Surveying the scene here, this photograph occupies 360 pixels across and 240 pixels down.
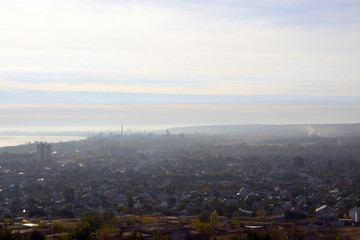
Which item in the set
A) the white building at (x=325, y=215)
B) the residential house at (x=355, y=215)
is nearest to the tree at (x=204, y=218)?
the white building at (x=325, y=215)

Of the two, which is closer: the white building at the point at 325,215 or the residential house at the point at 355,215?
the residential house at the point at 355,215

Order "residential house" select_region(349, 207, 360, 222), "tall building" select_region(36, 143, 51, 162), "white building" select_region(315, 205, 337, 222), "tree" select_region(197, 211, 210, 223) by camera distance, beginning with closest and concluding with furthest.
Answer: "tree" select_region(197, 211, 210, 223) → "residential house" select_region(349, 207, 360, 222) → "white building" select_region(315, 205, 337, 222) → "tall building" select_region(36, 143, 51, 162)

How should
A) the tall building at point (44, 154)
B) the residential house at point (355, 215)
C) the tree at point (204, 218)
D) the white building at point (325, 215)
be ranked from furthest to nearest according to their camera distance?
the tall building at point (44, 154)
the white building at point (325, 215)
the residential house at point (355, 215)
the tree at point (204, 218)

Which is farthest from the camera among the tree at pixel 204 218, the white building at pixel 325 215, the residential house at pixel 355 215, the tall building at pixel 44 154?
the tall building at pixel 44 154

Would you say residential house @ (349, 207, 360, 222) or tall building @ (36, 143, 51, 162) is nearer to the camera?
residential house @ (349, 207, 360, 222)

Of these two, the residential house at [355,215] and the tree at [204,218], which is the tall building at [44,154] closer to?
the tree at [204,218]

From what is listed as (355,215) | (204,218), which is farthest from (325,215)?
(204,218)

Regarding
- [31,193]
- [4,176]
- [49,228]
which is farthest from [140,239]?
[4,176]

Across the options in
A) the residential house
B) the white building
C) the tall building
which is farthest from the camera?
the tall building

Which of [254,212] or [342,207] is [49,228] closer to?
[254,212]

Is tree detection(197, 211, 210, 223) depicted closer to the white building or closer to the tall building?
the white building

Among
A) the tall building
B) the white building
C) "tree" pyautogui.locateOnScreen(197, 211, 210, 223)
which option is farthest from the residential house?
the tall building

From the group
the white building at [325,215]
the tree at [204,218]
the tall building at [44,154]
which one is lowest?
the white building at [325,215]
